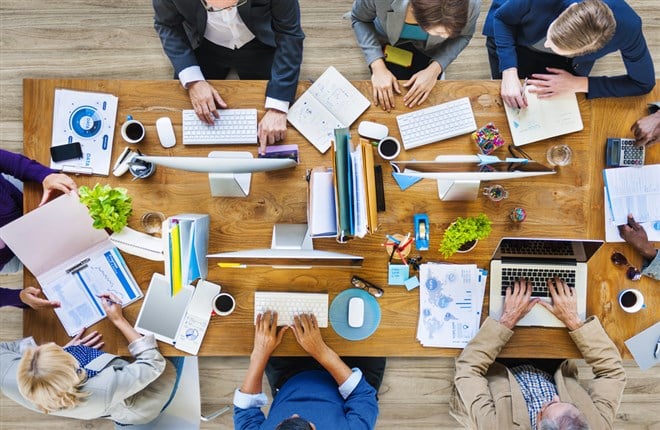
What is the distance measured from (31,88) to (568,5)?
2.05 m

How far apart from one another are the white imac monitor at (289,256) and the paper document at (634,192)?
1003mm

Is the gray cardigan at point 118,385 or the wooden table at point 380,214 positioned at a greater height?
the wooden table at point 380,214

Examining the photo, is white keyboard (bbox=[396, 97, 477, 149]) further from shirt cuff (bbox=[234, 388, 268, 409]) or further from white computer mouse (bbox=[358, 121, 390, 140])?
shirt cuff (bbox=[234, 388, 268, 409])

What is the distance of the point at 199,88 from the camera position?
1825 millimetres

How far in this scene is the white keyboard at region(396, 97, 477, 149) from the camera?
1.84 meters

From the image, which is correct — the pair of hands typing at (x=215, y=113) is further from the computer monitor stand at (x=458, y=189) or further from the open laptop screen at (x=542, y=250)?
the open laptop screen at (x=542, y=250)

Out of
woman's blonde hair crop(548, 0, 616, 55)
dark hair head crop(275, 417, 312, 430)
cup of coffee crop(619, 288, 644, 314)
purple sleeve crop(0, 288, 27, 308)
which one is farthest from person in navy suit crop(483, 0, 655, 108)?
purple sleeve crop(0, 288, 27, 308)

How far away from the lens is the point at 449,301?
1.81 m

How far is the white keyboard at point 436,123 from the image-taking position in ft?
6.05

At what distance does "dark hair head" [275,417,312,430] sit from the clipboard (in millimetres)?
726

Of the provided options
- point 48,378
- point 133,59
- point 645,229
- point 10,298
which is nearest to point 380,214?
point 645,229

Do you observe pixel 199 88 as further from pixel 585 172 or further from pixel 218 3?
pixel 585 172

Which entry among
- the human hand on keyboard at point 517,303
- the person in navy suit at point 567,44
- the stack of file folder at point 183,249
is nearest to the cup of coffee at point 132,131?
the stack of file folder at point 183,249

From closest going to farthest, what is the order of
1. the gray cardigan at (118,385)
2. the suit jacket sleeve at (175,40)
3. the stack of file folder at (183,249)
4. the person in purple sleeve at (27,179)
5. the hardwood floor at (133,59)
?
the stack of file folder at (183,249)
the gray cardigan at (118,385)
the person in purple sleeve at (27,179)
the suit jacket sleeve at (175,40)
the hardwood floor at (133,59)
